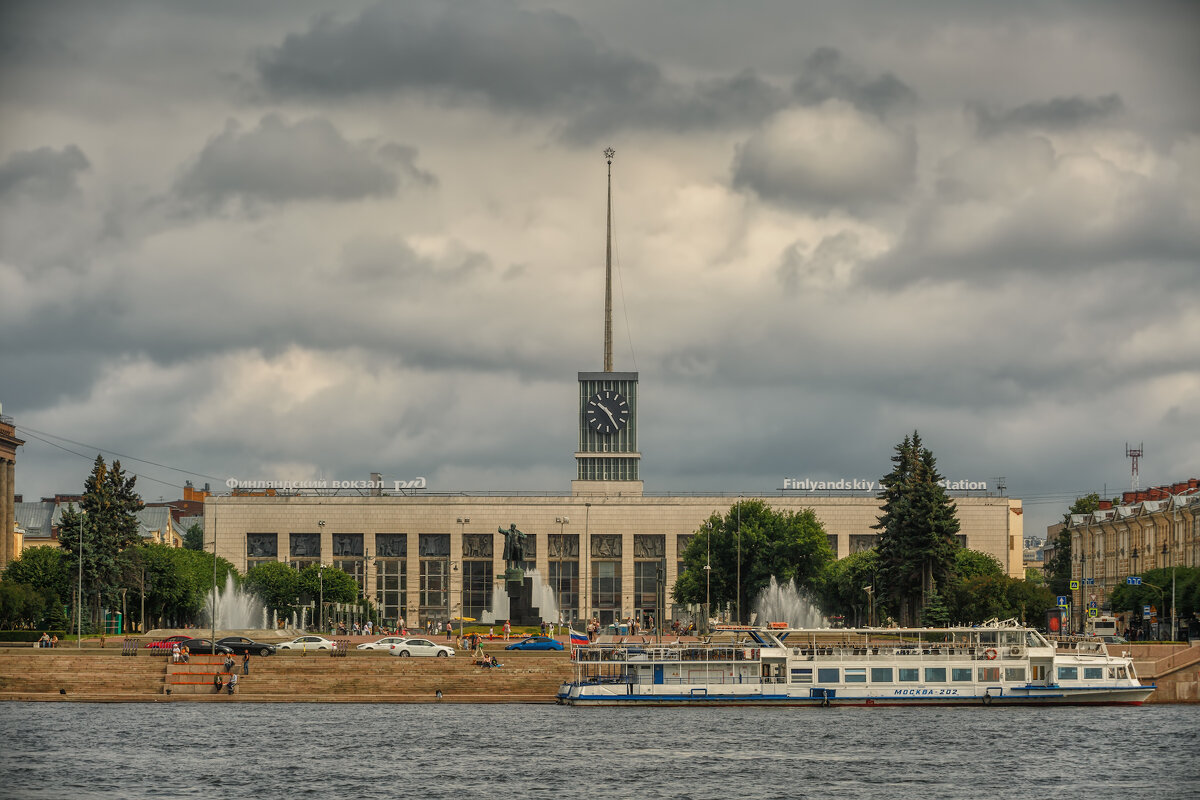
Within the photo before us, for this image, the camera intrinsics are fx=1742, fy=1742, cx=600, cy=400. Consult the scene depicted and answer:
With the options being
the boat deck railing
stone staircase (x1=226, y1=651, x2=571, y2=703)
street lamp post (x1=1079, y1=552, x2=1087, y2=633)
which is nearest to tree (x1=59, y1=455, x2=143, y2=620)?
stone staircase (x1=226, y1=651, x2=571, y2=703)

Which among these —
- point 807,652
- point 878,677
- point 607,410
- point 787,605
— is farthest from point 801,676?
point 607,410

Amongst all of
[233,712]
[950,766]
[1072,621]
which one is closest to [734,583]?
[1072,621]

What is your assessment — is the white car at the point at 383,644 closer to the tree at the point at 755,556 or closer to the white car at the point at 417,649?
the white car at the point at 417,649

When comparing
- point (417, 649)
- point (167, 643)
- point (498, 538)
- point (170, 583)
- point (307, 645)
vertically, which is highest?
point (498, 538)

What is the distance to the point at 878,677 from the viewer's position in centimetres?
9088

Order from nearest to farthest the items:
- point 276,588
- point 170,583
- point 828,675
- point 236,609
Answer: point 828,675 → point 170,583 → point 236,609 → point 276,588

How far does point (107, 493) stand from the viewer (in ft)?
407

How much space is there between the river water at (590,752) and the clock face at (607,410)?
10048 centimetres

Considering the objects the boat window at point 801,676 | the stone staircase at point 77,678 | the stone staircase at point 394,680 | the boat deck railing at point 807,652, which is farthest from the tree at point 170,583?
the boat window at point 801,676

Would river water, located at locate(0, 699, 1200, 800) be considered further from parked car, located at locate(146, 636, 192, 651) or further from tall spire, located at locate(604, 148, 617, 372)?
tall spire, located at locate(604, 148, 617, 372)

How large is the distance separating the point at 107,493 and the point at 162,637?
15.7m

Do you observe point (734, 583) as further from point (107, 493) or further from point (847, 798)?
point (847, 798)

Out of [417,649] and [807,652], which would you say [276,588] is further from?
[807,652]

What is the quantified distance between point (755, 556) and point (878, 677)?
62.3 meters
